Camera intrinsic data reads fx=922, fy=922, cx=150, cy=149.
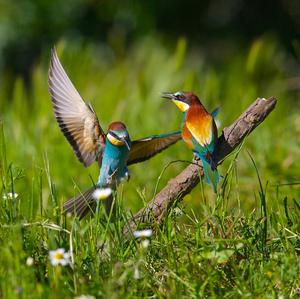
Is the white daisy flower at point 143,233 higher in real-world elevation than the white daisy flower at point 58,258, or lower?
higher

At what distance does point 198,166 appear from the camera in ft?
9.62

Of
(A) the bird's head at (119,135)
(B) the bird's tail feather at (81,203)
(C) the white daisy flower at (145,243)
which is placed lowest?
(C) the white daisy flower at (145,243)

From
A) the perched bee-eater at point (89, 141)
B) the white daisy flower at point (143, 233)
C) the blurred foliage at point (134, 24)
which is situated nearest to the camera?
the white daisy flower at point (143, 233)

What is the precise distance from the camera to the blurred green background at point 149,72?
5199 mm

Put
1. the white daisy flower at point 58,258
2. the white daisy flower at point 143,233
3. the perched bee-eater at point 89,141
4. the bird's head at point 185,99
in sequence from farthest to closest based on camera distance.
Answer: the perched bee-eater at point 89,141, the bird's head at point 185,99, the white daisy flower at point 143,233, the white daisy flower at point 58,258

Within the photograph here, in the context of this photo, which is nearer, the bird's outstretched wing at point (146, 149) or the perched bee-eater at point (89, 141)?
the perched bee-eater at point (89, 141)

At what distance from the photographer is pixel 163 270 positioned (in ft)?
9.07

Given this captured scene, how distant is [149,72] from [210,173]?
4142mm

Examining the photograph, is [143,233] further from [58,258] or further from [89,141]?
[89,141]

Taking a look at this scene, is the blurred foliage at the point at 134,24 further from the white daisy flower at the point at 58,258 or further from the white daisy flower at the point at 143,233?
the white daisy flower at the point at 58,258

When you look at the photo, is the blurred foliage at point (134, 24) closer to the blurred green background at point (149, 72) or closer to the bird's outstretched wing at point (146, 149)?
the blurred green background at point (149, 72)

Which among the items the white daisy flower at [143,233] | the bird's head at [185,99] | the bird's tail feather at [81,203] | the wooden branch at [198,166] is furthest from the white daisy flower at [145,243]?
the bird's head at [185,99]

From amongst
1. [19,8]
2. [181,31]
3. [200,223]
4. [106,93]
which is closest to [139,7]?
[181,31]

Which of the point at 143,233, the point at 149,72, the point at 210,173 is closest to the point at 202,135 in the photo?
the point at 210,173
